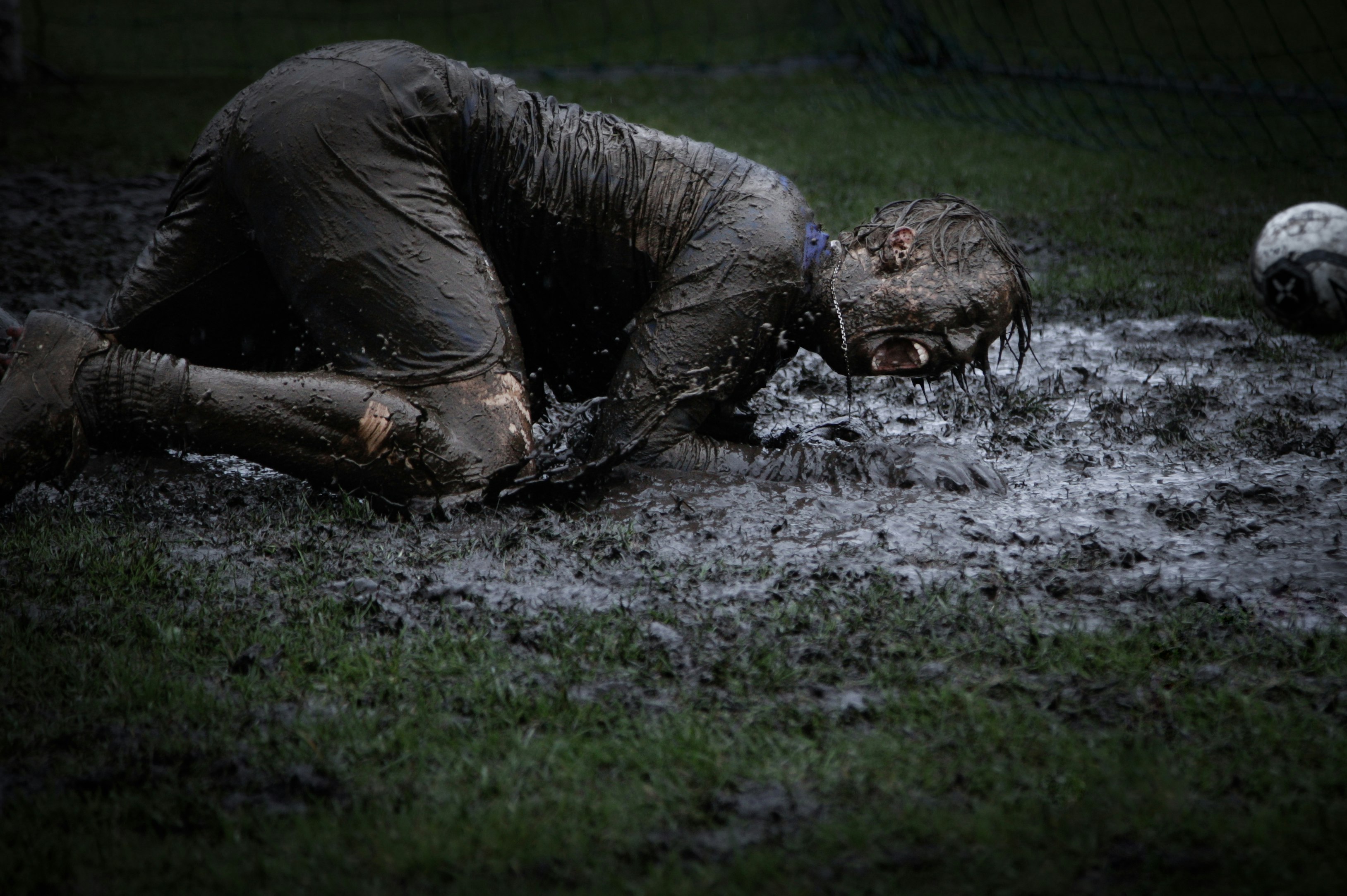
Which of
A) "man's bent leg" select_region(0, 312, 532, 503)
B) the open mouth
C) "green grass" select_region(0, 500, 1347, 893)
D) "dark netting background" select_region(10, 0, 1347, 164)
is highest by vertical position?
"dark netting background" select_region(10, 0, 1347, 164)

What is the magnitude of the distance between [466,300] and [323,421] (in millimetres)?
513

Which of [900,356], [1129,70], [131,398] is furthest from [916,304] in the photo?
[1129,70]

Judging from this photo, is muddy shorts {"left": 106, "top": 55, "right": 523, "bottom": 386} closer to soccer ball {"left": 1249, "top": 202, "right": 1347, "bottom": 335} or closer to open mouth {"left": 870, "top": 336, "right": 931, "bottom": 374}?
open mouth {"left": 870, "top": 336, "right": 931, "bottom": 374}

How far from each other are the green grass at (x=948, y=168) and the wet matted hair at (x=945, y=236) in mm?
2300

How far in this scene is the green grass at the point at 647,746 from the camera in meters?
2.06

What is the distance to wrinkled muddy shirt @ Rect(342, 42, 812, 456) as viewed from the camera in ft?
11.7

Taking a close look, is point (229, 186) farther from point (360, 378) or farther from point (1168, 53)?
point (1168, 53)

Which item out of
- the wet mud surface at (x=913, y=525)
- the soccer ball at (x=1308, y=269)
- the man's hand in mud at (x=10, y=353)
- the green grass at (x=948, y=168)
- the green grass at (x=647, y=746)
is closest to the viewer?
the green grass at (x=647, y=746)

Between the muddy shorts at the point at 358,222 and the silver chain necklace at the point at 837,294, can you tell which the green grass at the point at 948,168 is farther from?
the muddy shorts at the point at 358,222

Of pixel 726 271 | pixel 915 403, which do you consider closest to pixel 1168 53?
pixel 915 403

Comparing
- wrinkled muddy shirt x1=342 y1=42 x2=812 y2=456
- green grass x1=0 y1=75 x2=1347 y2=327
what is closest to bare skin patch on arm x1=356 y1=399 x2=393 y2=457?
wrinkled muddy shirt x1=342 y1=42 x2=812 y2=456

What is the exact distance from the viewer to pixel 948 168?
28.2ft


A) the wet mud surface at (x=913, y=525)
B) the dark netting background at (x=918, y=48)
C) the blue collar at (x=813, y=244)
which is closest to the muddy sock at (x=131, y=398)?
the wet mud surface at (x=913, y=525)

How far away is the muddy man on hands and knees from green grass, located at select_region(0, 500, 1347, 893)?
0.44m
